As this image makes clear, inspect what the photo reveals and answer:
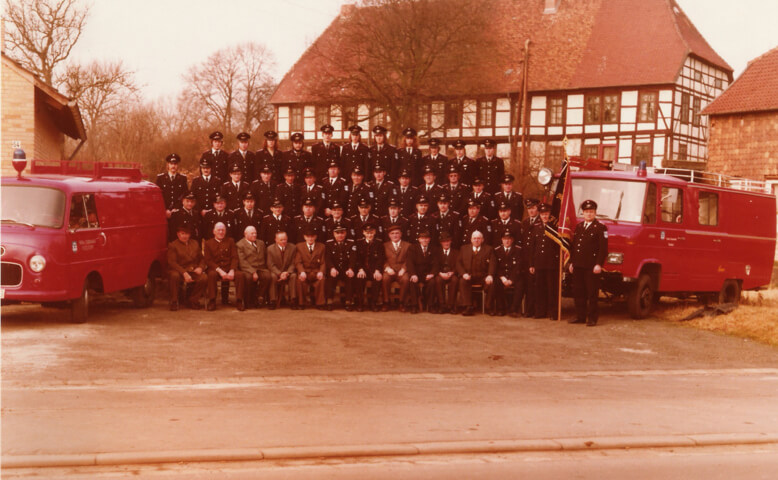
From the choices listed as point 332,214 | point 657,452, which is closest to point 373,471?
point 657,452

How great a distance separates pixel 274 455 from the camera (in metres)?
7.41

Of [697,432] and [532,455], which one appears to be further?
[697,432]

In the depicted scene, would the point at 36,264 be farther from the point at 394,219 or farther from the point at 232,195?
the point at 394,219

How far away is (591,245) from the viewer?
54.0ft

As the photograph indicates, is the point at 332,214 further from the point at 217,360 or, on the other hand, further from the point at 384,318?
the point at 217,360

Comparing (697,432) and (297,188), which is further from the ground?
(297,188)

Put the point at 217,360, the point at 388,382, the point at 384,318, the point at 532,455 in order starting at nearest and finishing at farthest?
the point at 532,455
the point at 388,382
the point at 217,360
the point at 384,318

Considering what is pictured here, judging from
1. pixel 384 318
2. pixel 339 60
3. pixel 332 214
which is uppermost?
pixel 339 60

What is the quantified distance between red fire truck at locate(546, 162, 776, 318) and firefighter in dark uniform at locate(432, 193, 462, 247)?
193 cm

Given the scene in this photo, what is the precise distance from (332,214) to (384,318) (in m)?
2.45

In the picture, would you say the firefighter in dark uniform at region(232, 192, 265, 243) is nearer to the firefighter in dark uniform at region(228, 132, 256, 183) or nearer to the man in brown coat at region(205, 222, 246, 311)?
the man in brown coat at region(205, 222, 246, 311)

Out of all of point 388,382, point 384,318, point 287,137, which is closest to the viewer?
point 388,382

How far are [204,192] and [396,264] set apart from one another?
149 inches

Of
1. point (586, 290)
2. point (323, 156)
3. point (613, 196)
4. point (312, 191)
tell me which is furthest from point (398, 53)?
point (586, 290)
